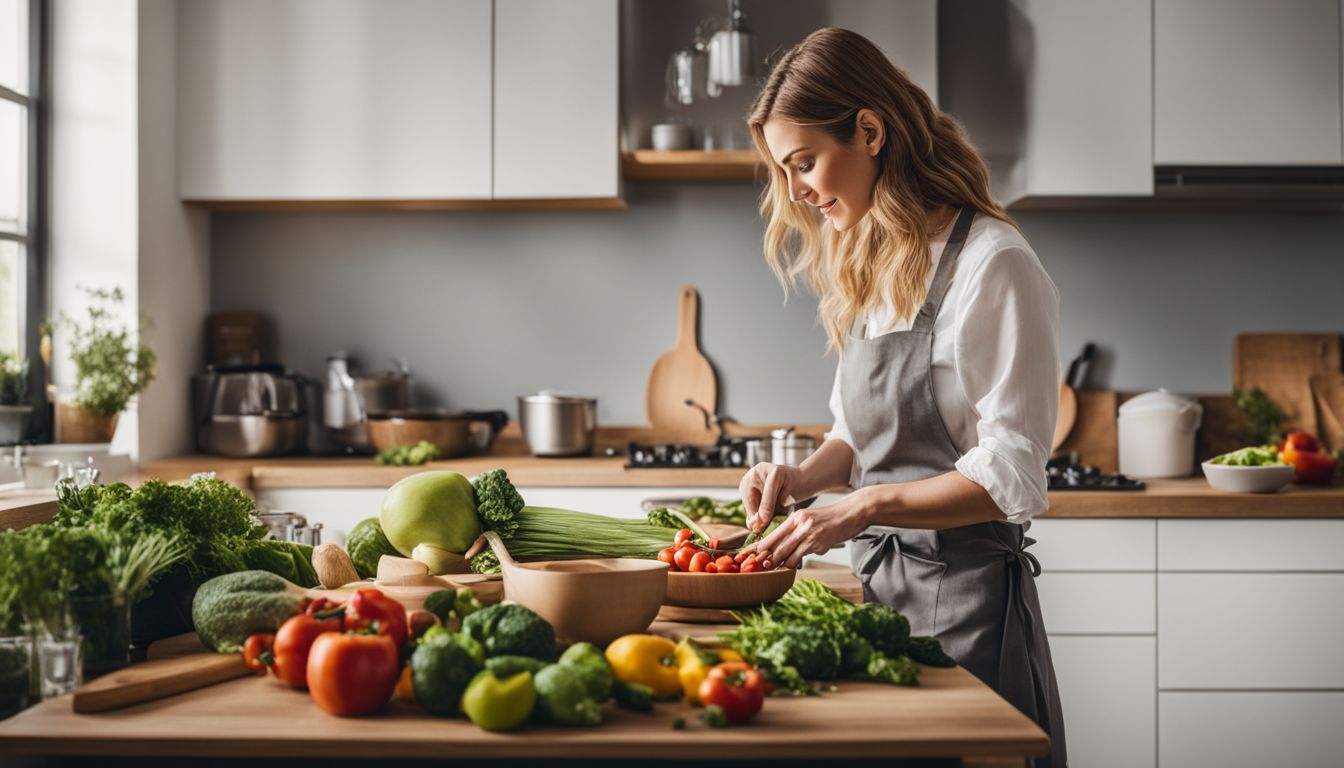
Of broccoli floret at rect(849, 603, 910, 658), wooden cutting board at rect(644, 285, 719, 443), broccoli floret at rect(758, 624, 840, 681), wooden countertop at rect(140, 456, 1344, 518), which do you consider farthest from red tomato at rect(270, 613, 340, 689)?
wooden cutting board at rect(644, 285, 719, 443)

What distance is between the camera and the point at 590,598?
122 centimetres

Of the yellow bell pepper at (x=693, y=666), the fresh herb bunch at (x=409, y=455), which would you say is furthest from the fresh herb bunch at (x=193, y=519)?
the fresh herb bunch at (x=409, y=455)

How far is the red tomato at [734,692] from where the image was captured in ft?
3.33

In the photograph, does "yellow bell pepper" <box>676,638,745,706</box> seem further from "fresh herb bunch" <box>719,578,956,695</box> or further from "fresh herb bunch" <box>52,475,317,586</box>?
"fresh herb bunch" <box>52,475,317,586</box>

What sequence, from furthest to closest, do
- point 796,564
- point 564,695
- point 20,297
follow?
point 20,297 → point 796,564 → point 564,695

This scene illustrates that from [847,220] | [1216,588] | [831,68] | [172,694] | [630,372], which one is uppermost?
[831,68]

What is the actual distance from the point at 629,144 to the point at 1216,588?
2.24 metres

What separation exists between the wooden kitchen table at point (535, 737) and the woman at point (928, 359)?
1.60 ft

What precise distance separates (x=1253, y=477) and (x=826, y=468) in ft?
5.52

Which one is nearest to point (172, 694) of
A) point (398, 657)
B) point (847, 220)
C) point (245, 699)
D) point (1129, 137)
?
point (245, 699)

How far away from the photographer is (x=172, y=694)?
1.12m

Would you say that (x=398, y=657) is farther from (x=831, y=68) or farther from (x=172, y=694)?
(x=831, y=68)

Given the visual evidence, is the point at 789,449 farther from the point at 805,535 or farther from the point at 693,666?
the point at 693,666

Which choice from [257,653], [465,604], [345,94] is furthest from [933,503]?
[345,94]
